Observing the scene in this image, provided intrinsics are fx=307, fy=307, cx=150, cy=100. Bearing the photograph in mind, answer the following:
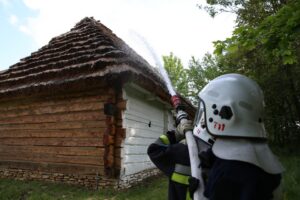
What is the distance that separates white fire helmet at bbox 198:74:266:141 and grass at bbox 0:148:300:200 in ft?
14.5

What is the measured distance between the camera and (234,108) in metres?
1.96

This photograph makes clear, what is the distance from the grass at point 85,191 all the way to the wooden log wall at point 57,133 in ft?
2.02

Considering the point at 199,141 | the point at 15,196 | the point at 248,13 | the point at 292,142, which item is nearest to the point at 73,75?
the point at 15,196

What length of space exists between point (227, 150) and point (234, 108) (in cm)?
32

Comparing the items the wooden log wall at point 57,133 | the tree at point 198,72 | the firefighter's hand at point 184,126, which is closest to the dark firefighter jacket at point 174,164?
the firefighter's hand at point 184,126

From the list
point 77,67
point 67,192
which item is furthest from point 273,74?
point 67,192

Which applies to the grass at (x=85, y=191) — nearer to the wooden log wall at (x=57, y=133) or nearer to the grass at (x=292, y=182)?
the grass at (x=292, y=182)

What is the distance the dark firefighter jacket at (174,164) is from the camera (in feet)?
6.94

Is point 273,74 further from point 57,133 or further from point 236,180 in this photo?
point 236,180

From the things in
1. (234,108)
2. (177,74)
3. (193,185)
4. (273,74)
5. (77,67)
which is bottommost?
(193,185)

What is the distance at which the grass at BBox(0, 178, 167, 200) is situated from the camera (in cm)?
668

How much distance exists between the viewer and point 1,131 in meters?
9.98

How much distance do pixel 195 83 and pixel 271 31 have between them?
3069 centimetres

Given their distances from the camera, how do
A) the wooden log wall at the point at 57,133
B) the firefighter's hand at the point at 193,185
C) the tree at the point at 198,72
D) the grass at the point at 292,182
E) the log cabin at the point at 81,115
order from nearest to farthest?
1. the firefighter's hand at the point at 193,185
2. the grass at the point at 292,182
3. the log cabin at the point at 81,115
4. the wooden log wall at the point at 57,133
5. the tree at the point at 198,72
